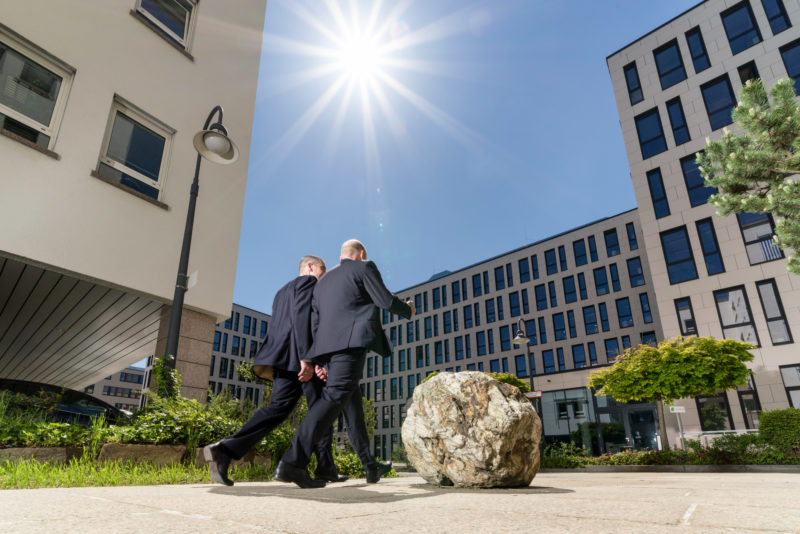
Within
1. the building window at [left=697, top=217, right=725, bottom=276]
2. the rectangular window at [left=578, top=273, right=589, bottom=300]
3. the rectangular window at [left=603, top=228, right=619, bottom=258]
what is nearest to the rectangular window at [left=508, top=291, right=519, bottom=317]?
the rectangular window at [left=578, top=273, right=589, bottom=300]

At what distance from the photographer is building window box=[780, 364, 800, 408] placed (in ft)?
62.5

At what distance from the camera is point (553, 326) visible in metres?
42.4

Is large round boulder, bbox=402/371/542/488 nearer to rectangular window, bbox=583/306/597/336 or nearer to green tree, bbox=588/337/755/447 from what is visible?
green tree, bbox=588/337/755/447

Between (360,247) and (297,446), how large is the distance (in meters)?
1.73

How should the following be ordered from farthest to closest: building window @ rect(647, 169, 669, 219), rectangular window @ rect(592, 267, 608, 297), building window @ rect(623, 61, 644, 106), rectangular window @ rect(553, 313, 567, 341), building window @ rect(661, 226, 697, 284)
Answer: rectangular window @ rect(553, 313, 567, 341)
rectangular window @ rect(592, 267, 608, 297)
building window @ rect(623, 61, 644, 106)
building window @ rect(647, 169, 669, 219)
building window @ rect(661, 226, 697, 284)

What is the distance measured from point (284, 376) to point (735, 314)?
25605 mm

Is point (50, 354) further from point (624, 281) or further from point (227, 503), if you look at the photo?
point (624, 281)

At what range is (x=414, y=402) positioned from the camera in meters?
5.04

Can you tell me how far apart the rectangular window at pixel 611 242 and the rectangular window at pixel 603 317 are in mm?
4772

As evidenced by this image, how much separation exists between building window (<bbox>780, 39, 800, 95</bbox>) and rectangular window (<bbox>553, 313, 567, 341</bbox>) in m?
25.1

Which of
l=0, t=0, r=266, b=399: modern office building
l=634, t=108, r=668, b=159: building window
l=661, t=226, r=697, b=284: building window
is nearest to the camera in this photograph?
l=0, t=0, r=266, b=399: modern office building

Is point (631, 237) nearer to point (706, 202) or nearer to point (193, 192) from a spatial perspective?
point (706, 202)

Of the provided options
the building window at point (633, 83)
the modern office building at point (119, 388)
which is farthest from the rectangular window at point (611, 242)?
the modern office building at point (119, 388)

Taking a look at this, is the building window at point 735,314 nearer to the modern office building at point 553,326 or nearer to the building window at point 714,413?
the building window at point 714,413
